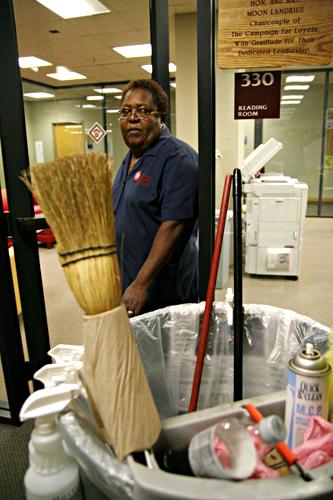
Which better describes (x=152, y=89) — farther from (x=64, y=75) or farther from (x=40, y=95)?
(x=40, y=95)

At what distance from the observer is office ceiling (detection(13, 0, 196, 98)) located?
12.6 ft

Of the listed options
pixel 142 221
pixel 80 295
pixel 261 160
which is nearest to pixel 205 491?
pixel 80 295

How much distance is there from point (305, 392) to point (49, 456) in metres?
0.43

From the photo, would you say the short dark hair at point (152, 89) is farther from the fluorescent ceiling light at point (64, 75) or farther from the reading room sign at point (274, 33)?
the fluorescent ceiling light at point (64, 75)

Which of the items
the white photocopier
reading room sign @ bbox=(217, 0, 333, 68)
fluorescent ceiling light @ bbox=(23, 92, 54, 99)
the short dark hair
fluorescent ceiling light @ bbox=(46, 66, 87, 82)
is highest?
fluorescent ceiling light @ bbox=(46, 66, 87, 82)

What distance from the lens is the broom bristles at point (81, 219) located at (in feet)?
1.92

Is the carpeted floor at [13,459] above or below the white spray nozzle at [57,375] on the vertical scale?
below

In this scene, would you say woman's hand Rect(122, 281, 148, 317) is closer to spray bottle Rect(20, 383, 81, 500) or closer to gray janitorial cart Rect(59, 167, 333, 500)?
gray janitorial cart Rect(59, 167, 333, 500)

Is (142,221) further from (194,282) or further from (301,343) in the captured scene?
(301,343)

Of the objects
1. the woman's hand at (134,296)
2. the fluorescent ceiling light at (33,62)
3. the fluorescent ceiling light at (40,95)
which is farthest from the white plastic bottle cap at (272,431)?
the fluorescent ceiling light at (40,95)

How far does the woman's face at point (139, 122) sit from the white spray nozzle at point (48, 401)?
35.1 inches

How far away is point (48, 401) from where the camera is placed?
0.68 m

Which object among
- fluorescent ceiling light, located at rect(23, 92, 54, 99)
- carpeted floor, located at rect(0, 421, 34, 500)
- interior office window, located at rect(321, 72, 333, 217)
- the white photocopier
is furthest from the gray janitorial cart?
fluorescent ceiling light, located at rect(23, 92, 54, 99)

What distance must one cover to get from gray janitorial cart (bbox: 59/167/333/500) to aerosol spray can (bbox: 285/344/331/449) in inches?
2.2
